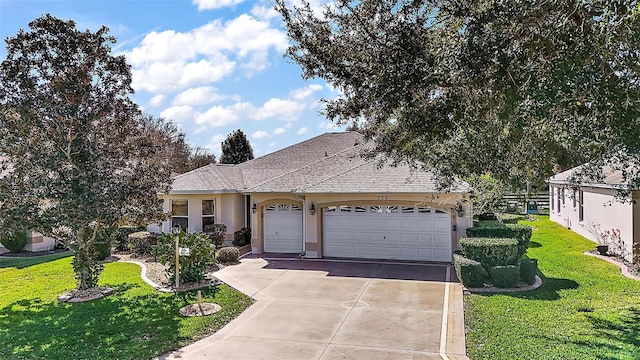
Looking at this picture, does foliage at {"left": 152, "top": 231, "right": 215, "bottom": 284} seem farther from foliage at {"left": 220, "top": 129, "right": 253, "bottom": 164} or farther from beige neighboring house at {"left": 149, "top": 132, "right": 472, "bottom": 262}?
foliage at {"left": 220, "top": 129, "right": 253, "bottom": 164}

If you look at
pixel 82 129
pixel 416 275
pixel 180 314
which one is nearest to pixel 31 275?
pixel 82 129

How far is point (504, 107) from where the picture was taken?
7266 millimetres

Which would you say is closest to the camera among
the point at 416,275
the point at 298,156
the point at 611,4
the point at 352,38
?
the point at 611,4

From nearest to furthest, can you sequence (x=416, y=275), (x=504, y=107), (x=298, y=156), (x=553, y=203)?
(x=504, y=107) < (x=416, y=275) < (x=298, y=156) < (x=553, y=203)

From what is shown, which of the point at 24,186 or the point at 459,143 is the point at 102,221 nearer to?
the point at 24,186

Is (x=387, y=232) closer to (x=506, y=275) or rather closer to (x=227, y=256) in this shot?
(x=506, y=275)

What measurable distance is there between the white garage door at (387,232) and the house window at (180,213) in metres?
7.65

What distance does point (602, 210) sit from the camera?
771 inches

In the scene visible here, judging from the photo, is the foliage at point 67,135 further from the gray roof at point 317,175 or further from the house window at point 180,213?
the house window at point 180,213

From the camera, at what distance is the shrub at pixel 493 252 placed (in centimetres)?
1298

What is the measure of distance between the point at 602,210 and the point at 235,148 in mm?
31194

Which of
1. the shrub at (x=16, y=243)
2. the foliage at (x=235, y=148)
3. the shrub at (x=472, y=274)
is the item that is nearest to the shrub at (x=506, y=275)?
the shrub at (x=472, y=274)

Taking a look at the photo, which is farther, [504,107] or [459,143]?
[459,143]

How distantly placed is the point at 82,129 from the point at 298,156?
1431 cm
